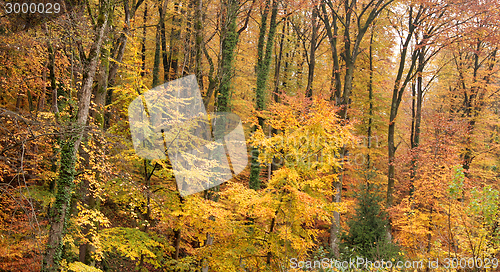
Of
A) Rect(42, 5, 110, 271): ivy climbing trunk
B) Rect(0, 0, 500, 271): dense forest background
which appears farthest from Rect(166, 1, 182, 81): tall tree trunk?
Rect(42, 5, 110, 271): ivy climbing trunk

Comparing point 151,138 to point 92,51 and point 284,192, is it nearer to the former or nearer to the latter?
point 92,51

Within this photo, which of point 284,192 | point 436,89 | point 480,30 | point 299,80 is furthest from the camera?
point 436,89

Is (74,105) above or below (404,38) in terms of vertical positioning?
below

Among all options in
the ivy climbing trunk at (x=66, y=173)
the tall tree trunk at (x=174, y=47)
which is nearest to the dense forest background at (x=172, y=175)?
the ivy climbing trunk at (x=66, y=173)

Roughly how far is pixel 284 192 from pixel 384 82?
11828 mm

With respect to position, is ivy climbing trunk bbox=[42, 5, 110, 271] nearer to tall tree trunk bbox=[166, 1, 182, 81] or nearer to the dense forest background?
the dense forest background

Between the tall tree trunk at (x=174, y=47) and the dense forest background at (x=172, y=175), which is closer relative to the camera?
the dense forest background at (x=172, y=175)

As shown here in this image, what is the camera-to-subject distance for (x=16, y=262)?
23.9 ft

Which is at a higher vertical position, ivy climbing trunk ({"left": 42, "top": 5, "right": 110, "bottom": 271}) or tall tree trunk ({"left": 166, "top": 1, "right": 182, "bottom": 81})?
tall tree trunk ({"left": 166, "top": 1, "right": 182, "bottom": 81})

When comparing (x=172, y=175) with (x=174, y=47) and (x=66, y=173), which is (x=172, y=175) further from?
(x=174, y=47)

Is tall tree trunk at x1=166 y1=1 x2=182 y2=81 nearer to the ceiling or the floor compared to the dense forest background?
nearer to the ceiling

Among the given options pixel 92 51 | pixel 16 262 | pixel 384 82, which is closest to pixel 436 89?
pixel 384 82

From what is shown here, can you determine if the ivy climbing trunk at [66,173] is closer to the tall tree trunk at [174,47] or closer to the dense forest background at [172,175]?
the dense forest background at [172,175]

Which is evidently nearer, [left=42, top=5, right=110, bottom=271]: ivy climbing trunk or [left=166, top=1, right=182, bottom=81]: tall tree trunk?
[left=42, top=5, right=110, bottom=271]: ivy climbing trunk
